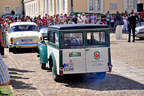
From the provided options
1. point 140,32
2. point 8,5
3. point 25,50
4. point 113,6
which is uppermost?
point 8,5

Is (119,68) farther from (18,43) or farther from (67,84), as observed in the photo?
(18,43)

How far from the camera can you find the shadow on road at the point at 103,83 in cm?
868

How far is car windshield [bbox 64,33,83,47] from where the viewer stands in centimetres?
900

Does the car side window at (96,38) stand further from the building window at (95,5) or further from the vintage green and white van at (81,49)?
the building window at (95,5)

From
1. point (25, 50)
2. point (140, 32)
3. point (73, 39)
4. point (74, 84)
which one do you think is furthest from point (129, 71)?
point (140, 32)

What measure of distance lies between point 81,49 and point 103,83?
46.1 inches

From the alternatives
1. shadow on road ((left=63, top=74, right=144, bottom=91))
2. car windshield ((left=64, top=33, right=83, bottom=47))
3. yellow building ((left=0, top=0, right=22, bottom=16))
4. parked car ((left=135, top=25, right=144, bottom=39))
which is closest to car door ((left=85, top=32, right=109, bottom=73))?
car windshield ((left=64, top=33, right=83, bottom=47))

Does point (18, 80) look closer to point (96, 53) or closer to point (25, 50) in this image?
point (96, 53)

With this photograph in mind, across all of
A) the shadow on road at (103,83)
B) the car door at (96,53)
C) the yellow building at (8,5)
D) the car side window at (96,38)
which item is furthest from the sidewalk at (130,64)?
the yellow building at (8,5)

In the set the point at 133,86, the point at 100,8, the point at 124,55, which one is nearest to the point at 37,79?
the point at 133,86

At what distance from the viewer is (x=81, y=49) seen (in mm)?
9023

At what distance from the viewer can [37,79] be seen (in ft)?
32.2

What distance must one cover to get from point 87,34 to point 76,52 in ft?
1.91

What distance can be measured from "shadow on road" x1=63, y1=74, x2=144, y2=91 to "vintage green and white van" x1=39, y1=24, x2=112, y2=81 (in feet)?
1.20
